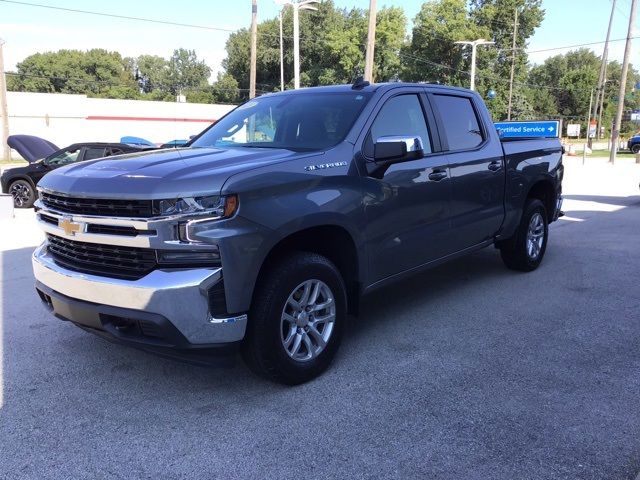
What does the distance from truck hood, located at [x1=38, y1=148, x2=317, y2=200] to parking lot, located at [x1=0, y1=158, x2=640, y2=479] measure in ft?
3.56

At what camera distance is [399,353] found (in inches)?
166

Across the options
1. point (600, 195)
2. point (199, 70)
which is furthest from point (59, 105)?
point (199, 70)

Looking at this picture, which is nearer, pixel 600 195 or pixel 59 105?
pixel 600 195

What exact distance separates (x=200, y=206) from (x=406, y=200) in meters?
1.83

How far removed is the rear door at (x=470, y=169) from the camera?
4.96 m

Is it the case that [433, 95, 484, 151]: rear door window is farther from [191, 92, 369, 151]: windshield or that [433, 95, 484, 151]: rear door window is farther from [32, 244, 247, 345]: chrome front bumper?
[32, 244, 247, 345]: chrome front bumper

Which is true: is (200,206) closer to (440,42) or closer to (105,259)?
(105,259)

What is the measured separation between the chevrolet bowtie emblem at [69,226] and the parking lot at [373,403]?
1.08 metres

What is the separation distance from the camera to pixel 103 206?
10.5 feet

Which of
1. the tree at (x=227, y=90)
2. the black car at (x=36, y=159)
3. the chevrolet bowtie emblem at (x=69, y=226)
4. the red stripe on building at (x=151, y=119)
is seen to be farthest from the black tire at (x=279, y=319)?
the tree at (x=227, y=90)

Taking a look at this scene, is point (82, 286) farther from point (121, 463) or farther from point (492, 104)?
point (492, 104)

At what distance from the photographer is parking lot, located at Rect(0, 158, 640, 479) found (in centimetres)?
284

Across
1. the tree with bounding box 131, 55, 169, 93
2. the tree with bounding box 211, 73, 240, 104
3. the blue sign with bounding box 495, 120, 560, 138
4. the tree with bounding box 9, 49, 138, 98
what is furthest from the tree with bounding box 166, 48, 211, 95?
the blue sign with bounding box 495, 120, 560, 138

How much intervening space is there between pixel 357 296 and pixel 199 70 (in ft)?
368
